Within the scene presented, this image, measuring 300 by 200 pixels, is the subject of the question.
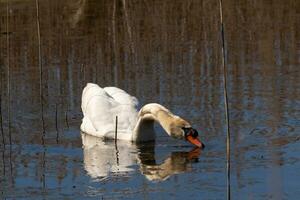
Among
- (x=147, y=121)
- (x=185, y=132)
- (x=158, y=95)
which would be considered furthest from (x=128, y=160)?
(x=158, y=95)

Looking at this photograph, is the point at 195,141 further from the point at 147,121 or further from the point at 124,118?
the point at 124,118

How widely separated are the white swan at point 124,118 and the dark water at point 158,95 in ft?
0.59

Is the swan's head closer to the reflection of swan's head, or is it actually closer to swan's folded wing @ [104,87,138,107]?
the reflection of swan's head

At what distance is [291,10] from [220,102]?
905 centimetres

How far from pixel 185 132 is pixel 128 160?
0.79 meters

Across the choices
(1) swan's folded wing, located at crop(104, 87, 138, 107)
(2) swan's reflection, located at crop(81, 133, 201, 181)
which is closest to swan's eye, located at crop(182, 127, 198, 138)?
(2) swan's reflection, located at crop(81, 133, 201, 181)

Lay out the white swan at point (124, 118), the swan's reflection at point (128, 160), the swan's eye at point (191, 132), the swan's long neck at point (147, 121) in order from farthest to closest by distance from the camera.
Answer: the swan's long neck at point (147, 121), the white swan at point (124, 118), the swan's eye at point (191, 132), the swan's reflection at point (128, 160)

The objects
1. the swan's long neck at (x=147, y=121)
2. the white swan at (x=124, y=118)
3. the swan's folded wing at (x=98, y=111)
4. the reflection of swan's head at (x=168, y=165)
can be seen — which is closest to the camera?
the reflection of swan's head at (x=168, y=165)

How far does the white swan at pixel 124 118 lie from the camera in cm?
1289

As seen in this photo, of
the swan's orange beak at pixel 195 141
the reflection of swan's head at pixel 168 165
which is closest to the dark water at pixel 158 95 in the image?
the reflection of swan's head at pixel 168 165

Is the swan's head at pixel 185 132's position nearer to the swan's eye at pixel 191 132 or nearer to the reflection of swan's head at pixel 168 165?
the swan's eye at pixel 191 132

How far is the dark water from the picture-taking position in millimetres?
11289

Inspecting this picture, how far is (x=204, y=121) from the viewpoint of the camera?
45.9 feet

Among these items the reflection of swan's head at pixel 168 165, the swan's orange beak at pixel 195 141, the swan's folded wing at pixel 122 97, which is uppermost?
the swan's folded wing at pixel 122 97
